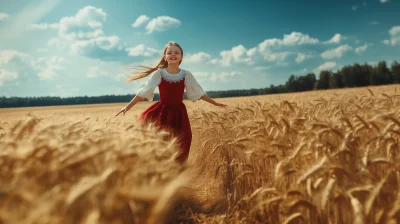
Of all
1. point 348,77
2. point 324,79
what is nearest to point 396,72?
point 348,77

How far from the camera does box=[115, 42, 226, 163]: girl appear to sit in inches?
180

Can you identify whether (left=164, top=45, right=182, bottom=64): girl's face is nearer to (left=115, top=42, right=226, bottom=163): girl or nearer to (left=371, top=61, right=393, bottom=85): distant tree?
(left=115, top=42, right=226, bottom=163): girl

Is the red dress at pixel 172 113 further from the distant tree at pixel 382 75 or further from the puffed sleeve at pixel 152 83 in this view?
the distant tree at pixel 382 75

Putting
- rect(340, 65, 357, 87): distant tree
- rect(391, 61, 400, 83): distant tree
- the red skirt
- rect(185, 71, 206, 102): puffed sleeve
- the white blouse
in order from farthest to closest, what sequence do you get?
1. rect(340, 65, 357, 87): distant tree
2. rect(391, 61, 400, 83): distant tree
3. rect(185, 71, 206, 102): puffed sleeve
4. the white blouse
5. the red skirt

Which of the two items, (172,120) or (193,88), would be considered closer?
(172,120)

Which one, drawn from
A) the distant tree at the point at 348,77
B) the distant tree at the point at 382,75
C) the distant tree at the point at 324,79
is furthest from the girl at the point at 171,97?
the distant tree at the point at 324,79

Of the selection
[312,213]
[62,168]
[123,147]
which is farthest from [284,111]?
[62,168]

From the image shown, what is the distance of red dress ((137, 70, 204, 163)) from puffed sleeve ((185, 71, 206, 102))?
185 mm

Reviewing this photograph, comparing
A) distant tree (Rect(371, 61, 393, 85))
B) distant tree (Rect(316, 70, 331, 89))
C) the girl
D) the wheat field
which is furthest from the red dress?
distant tree (Rect(316, 70, 331, 89))

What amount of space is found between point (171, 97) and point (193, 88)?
517 mm

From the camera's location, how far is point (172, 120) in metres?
4.60

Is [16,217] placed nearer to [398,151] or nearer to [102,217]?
[102,217]

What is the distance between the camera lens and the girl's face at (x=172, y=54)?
4.65 m

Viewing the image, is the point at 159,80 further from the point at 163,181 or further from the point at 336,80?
the point at 336,80
